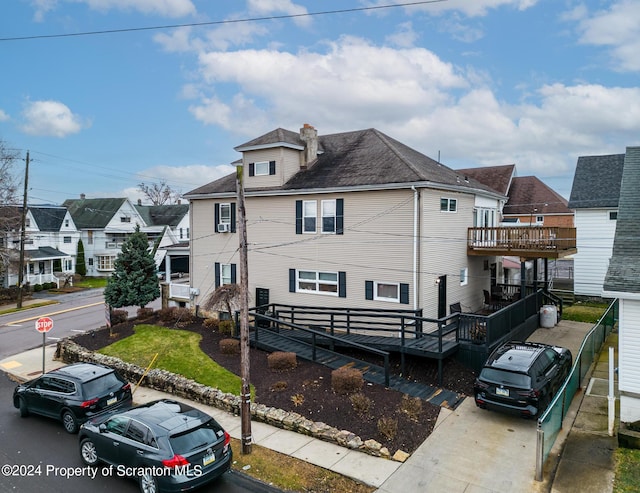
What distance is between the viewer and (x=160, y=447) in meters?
8.91

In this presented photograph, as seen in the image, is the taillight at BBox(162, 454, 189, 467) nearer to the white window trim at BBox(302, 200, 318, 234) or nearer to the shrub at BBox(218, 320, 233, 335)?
the shrub at BBox(218, 320, 233, 335)

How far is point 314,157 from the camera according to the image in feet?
73.4

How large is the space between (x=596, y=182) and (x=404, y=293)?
18.6 meters

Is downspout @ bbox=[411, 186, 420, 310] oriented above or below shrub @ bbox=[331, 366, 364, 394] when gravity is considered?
above

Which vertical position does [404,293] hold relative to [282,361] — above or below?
above

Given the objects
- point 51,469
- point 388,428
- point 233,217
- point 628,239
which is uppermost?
point 233,217

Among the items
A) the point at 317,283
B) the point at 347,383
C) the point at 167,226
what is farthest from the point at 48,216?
the point at 347,383

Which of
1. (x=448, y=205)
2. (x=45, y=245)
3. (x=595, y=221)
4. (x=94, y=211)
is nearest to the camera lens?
(x=448, y=205)

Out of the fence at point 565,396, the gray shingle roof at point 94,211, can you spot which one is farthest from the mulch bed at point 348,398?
the gray shingle roof at point 94,211

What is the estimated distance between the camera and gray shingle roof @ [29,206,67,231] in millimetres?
48844

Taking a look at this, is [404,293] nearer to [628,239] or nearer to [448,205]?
[448,205]

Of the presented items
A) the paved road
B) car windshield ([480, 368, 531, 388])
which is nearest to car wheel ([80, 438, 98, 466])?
the paved road

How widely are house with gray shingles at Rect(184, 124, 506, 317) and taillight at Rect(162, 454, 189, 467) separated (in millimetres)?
10935

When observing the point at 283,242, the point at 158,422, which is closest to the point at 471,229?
the point at 283,242
